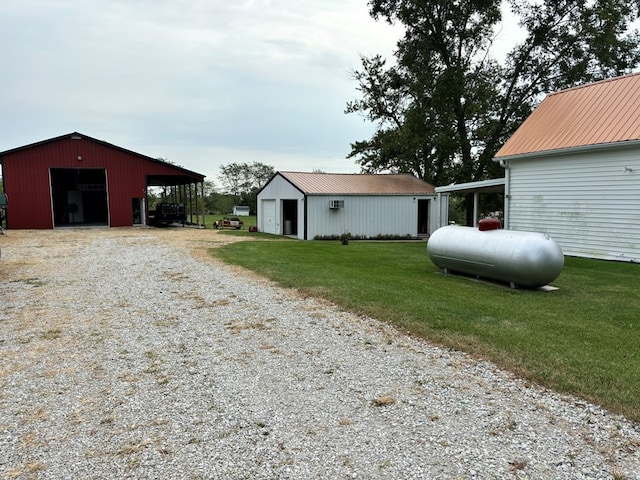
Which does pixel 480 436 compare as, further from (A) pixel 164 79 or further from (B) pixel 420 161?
(B) pixel 420 161

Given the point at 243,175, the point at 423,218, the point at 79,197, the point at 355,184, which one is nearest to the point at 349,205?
the point at 355,184

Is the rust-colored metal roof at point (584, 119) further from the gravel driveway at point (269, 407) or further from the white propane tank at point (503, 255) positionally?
the gravel driveway at point (269, 407)

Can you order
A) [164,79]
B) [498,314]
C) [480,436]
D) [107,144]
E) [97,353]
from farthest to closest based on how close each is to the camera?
[107,144]
[164,79]
[498,314]
[97,353]
[480,436]

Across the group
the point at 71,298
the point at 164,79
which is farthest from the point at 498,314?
the point at 164,79

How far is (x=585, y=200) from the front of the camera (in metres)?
12.0

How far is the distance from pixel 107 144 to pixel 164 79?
6.16m

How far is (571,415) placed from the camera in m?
3.01

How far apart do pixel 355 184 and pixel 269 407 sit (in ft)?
61.4

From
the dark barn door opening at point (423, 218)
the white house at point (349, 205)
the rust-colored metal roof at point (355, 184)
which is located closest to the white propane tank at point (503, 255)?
the white house at point (349, 205)

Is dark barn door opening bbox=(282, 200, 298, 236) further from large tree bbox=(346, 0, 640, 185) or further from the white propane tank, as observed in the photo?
the white propane tank

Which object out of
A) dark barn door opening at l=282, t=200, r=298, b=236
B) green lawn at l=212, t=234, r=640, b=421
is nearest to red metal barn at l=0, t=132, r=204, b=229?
dark barn door opening at l=282, t=200, r=298, b=236

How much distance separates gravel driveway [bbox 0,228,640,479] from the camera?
245cm

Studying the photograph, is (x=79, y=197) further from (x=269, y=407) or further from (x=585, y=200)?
(x=269, y=407)

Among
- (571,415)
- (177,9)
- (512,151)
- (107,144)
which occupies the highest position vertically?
(177,9)
